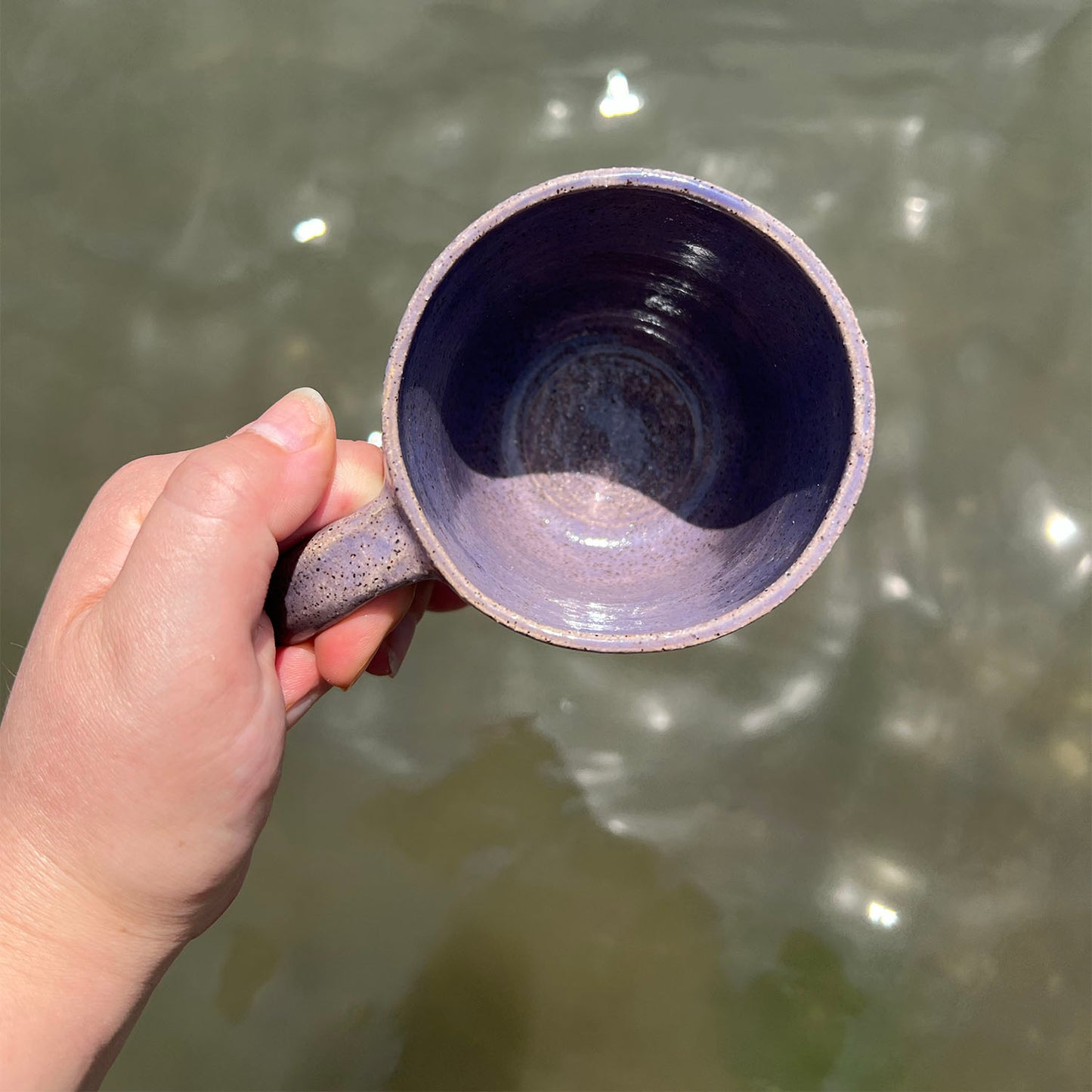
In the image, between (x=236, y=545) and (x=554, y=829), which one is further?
(x=554, y=829)

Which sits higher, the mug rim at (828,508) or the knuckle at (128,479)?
the mug rim at (828,508)

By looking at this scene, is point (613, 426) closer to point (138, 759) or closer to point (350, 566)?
point (350, 566)

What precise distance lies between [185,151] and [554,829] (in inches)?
73.6

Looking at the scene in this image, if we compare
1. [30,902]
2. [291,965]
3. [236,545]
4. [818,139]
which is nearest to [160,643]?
[236,545]

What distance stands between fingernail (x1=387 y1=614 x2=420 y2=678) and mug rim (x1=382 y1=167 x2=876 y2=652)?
1.78 ft

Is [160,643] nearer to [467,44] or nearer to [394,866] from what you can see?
[394,866]

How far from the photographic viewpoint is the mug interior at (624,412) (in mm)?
1317

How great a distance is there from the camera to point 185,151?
206 centimetres

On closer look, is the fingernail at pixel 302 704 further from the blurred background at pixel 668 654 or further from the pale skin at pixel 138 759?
the blurred background at pixel 668 654

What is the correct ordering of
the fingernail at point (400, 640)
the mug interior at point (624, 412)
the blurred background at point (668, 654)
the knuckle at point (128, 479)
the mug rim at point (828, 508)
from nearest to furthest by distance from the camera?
the mug rim at point (828, 508) → the mug interior at point (624, 412) → the knuckle at point (128, 479) → the fingernail at point (400, 640) → the blurred background at point (668, 654)

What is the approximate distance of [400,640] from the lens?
175 cm

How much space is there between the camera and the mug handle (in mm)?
1207

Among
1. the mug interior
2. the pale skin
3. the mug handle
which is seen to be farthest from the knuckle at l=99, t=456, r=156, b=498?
the mug interior

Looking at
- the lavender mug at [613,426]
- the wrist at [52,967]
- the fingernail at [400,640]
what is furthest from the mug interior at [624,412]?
the wrist at [52,967]
